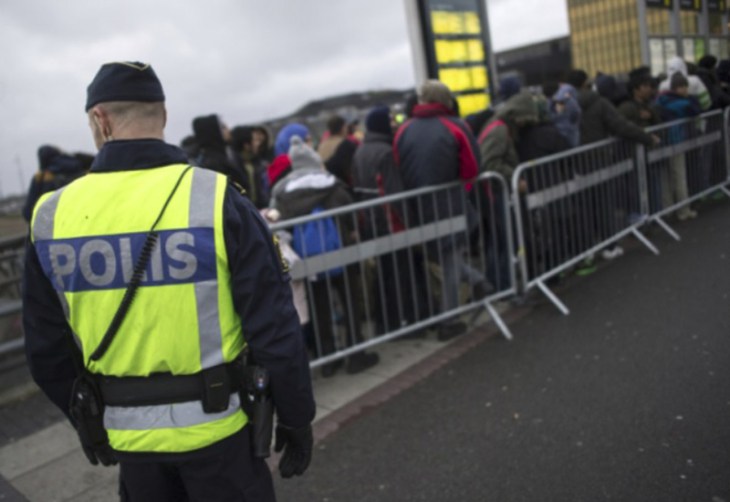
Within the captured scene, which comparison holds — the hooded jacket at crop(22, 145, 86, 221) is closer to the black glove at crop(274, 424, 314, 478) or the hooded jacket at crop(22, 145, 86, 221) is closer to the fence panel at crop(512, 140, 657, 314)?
the fence panel at crop(512, 140, 657, 314)

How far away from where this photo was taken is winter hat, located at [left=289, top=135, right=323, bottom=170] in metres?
4.54

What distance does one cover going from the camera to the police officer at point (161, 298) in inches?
69.2

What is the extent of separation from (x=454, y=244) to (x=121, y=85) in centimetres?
353

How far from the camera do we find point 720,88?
9.05 meters

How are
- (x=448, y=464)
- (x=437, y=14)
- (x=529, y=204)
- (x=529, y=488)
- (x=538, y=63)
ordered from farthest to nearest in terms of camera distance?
1. (x=538, y=63)
2. (x=437, y=14)
3. (x=529, y=204)
4. (x=448, y=464)
5. (x=529, y=488)

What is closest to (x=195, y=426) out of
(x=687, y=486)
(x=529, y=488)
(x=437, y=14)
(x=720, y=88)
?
(x=529, y=488)

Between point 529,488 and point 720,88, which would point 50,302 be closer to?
point 529,488

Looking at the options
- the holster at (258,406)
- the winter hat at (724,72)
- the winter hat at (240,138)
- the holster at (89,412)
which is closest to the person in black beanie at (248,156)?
the winter hat at (240,138)

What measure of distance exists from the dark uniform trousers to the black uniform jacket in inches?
7.0

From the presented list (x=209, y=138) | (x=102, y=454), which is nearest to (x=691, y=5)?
(x=209, y=138)

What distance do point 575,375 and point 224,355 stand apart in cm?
289

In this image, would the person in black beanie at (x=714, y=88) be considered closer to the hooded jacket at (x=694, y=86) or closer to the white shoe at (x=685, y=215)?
the hooded jacket at (x=694, y=86)

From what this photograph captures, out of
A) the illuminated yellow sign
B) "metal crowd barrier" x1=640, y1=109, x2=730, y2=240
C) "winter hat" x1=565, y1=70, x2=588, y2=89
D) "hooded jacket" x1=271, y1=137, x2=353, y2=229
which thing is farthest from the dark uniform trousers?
the illuminated yellow sign

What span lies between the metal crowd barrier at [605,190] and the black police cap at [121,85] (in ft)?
12.5
